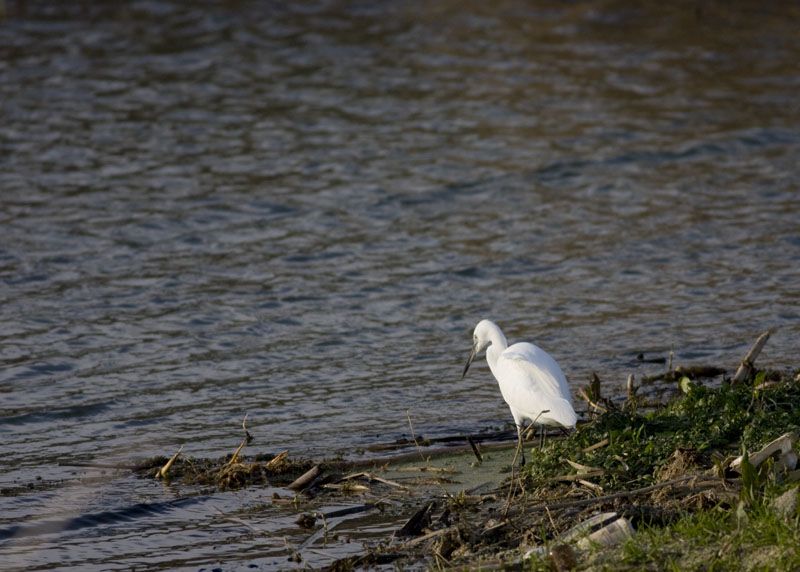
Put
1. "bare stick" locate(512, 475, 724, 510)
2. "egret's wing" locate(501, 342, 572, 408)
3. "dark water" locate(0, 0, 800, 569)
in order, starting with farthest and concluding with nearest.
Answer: "dark water" locate(0, 0, 800, 569) → "egret's wing" locate(501, 342, 572, 408) → "bare stick" locate(512, 475, 724, 510)

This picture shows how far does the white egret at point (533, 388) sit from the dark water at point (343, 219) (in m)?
0.84

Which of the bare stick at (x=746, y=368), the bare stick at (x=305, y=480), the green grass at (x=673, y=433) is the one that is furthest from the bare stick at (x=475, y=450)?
the bare stick at (x=746, y=368)

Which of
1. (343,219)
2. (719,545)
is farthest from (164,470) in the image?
(343,219)

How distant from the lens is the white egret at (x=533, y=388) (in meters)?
6.91

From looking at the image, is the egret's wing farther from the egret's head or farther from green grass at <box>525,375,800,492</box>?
the egret's head

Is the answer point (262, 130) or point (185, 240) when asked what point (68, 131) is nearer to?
point (262, 130)

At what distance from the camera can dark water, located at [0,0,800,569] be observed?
8.46 metres

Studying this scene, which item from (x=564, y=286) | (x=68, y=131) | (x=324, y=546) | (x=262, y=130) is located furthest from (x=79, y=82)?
(x=324, y=546)

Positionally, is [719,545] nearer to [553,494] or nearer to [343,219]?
[553,494]

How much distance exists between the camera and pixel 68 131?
15172 millimetres

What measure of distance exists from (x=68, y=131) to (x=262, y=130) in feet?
7.57

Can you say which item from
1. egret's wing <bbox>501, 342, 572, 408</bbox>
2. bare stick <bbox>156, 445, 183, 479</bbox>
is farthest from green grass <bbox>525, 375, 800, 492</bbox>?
bare stick <bbox>156, 445, 183, 479</bbox>

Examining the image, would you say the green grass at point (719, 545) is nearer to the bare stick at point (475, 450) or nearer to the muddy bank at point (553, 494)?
the muddy bank at point (553, 494)

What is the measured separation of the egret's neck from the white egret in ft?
0.45
